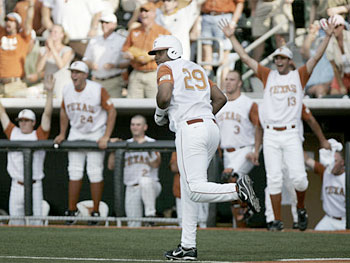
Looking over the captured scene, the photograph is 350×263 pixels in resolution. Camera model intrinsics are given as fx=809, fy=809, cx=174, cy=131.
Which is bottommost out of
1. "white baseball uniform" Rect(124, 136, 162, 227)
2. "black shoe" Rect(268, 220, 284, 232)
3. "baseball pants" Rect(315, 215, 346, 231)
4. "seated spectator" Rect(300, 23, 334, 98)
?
"baseball pants" Rect(315, 215, 346, 231)

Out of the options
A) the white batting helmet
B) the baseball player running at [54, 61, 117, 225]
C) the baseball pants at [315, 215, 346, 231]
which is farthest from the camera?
the baseball pants at [315, 215, 346, 231]

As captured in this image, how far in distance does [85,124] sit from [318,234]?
352cm

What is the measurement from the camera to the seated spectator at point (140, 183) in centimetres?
1029

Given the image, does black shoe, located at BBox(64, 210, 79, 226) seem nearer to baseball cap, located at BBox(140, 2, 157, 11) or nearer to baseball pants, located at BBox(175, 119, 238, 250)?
baseball cap, located at BBox(140, 2, 157, 11)

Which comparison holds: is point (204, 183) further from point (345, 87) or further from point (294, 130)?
point (345, 87)

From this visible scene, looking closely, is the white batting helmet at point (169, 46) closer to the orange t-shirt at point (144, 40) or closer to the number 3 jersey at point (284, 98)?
the number 3 jersey at point (284, 98)

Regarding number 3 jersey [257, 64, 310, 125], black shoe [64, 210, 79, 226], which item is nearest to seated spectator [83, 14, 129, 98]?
black shoe [64, 210, 79, 226]

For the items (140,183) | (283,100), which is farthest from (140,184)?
(283,100)

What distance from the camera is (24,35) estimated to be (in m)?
12.5

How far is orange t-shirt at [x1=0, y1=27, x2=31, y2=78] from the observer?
40.6ft

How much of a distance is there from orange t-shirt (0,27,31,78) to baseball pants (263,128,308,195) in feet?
14.8

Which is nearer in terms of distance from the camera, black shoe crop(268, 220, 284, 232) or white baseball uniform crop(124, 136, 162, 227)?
black shoe crop(268, 220, 284, 232)

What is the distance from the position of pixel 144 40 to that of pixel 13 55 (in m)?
2.11

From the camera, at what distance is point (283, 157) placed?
977cm
